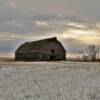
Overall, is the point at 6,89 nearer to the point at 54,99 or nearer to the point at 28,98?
the point at 28,98

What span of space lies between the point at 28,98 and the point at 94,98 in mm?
2892

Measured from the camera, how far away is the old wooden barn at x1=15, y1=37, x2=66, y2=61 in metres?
70.6

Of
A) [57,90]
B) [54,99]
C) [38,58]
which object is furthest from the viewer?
[38,58]

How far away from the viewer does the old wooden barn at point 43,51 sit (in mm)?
70625

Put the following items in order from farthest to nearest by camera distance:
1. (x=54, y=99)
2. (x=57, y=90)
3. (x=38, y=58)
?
(x=38, y=58) < (x=57, y=90) < (x=54, y=99)

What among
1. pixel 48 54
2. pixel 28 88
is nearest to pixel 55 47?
pixel 48 54

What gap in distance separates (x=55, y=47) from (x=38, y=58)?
17.1ft

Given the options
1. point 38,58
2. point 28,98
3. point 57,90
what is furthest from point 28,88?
point 38,58

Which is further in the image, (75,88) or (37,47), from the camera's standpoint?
(37,47)

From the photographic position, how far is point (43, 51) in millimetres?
71062

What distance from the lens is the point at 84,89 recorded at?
15.0 m

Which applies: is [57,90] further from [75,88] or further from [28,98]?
[28,98]

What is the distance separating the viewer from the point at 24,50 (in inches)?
2849

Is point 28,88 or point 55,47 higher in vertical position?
point 55,47
